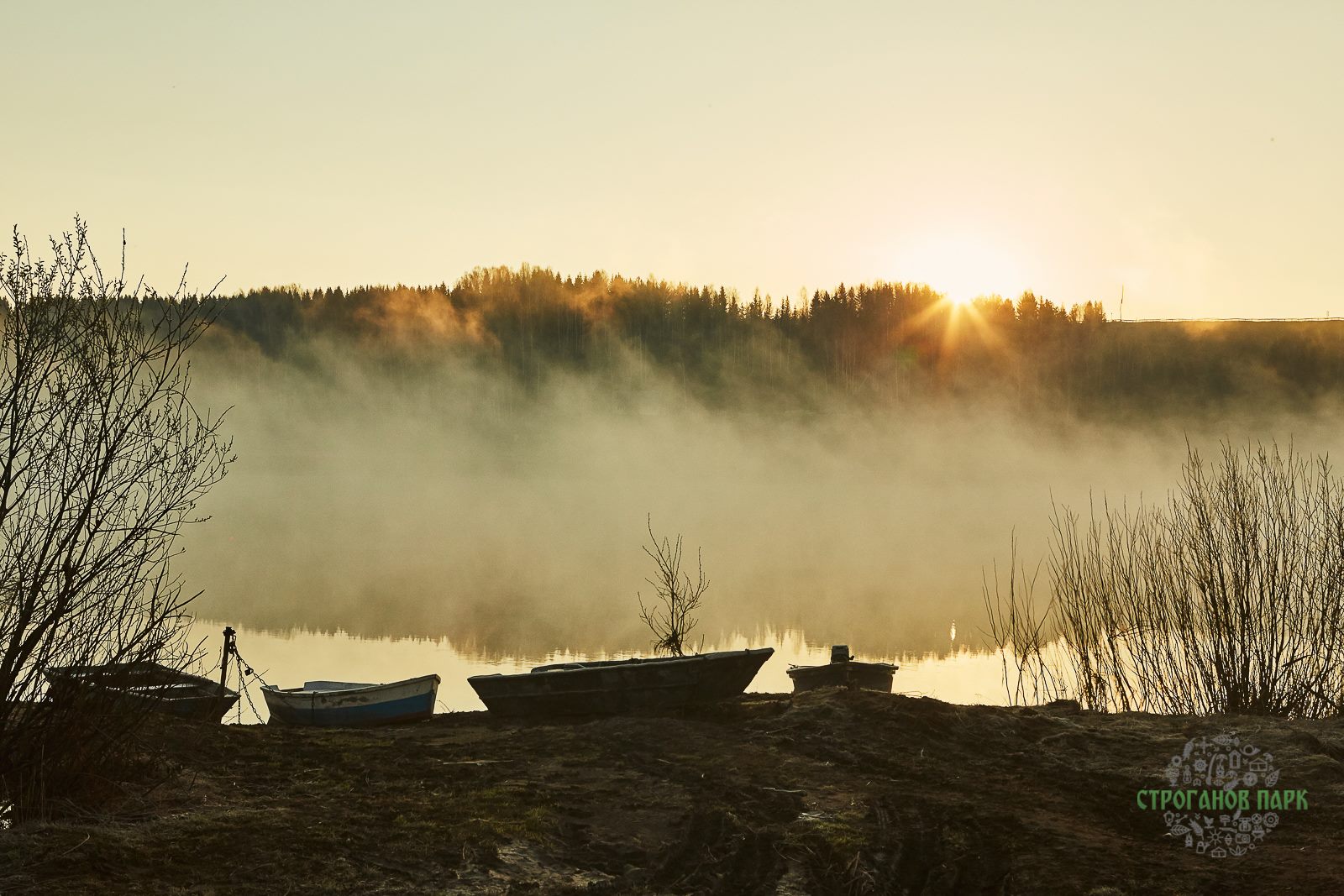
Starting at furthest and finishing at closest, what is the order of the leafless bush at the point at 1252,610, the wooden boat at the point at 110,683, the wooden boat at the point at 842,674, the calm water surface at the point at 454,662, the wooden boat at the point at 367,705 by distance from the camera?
the calm water surface at the point at 454,662 → the wooden boat at the point at 842,674 → the wooden boat at the point at 367,705 → the leafless bush at the point at 1252,610 → the wooden boat at the point at 110,683

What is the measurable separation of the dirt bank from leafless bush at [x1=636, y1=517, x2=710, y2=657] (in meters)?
3.62

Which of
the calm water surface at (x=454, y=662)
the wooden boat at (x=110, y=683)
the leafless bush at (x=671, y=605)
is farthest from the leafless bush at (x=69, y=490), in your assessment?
the calm water surface at (x=454, y=662)

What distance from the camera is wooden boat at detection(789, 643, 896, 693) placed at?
1973 centimetres

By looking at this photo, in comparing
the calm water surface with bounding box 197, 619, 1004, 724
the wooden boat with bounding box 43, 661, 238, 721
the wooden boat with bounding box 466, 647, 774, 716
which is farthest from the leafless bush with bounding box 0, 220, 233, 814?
the calm water surface with bounding box 197, 619, 1004, 724

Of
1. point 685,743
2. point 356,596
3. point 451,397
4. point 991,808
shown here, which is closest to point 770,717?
point 685,743

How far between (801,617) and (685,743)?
91.6ft

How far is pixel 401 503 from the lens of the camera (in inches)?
4099

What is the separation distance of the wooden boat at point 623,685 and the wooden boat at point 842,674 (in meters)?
4.42

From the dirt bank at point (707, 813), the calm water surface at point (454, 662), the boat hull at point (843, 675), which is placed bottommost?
the calm water surface at point (454, 662)

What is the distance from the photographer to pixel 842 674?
19750mm

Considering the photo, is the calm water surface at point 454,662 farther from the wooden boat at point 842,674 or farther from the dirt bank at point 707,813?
the dirt bank at point 707,813

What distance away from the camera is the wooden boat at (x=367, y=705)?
56.3ft

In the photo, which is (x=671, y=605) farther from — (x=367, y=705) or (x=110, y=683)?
(x=110, y=683)

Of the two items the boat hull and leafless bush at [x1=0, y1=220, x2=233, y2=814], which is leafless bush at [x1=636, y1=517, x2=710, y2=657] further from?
leafless bush at [x1=0, y1=220, x2=233, y2=814]
